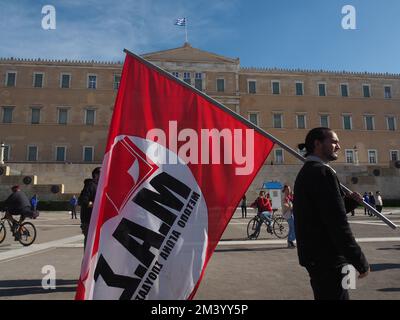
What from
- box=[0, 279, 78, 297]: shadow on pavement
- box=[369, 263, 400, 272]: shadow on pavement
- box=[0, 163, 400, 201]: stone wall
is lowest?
box=[0, 279, 78, 297]: shadow on pavement

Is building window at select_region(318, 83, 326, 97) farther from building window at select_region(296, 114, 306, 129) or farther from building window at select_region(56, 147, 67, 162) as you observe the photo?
building window at select_region(56, 147, 67, 162)

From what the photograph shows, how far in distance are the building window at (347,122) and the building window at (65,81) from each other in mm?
36312

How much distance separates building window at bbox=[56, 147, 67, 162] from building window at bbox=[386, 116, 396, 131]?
42.9 meters

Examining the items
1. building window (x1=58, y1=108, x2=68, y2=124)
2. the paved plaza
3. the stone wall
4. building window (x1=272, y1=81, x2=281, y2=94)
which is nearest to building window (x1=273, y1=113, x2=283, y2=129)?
building window (x1=272, y1=81, x2=281, y2=94)

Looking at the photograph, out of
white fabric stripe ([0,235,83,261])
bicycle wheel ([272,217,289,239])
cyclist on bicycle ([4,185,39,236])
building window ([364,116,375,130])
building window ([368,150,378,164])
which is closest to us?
white fabric stripe ([0,235,83,261])

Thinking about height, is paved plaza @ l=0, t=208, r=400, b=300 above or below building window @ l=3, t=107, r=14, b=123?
below

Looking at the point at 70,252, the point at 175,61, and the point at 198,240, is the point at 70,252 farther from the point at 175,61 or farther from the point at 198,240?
the point at 175,61

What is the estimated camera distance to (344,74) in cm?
5147

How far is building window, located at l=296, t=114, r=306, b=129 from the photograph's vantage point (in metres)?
49.8

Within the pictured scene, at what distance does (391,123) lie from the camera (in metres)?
51.7

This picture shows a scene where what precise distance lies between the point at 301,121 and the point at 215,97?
487 inches

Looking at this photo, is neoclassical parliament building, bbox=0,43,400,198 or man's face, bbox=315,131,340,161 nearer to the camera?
man's face, bbox=315,131,340,161

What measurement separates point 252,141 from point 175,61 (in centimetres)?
4653

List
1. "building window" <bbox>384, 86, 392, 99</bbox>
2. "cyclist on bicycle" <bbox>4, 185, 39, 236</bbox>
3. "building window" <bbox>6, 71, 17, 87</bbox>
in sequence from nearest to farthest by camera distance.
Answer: "cyclist on bicycle" <bbox>4, 185, 39, 236</bbox> → "building window" <bbox>6, 71, 17, 87</bbox> → "building window" <bbox>384, 86, 392, 99</bbox>
